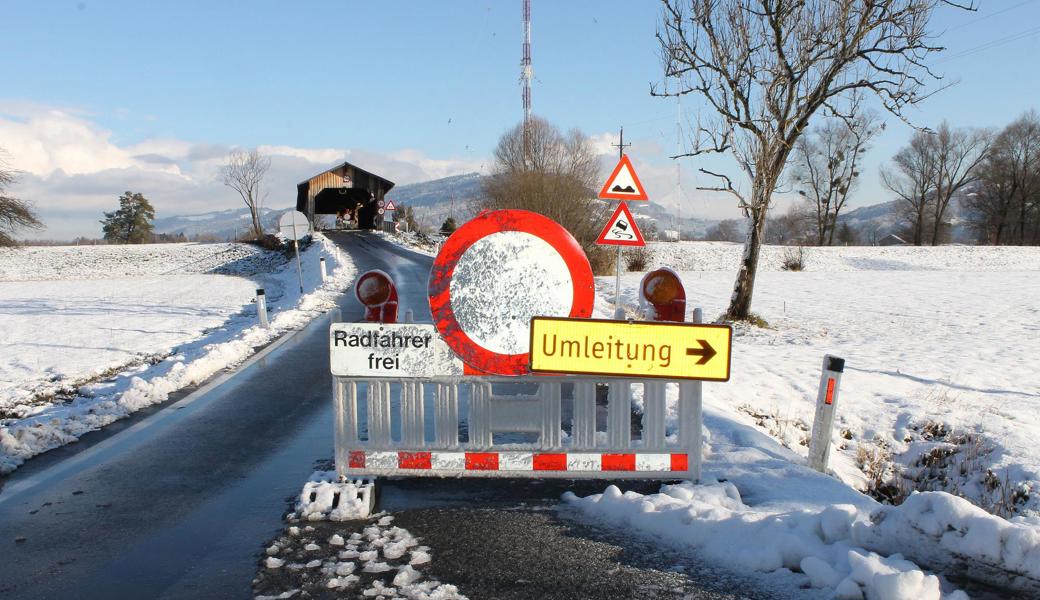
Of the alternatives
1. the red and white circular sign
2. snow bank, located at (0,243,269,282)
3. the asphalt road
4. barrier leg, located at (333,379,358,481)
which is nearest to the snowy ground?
the asphalt road

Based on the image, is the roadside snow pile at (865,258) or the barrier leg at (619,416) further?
the roadside snow pile at (865,258)

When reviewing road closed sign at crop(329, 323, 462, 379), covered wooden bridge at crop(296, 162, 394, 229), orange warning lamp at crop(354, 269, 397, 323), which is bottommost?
road closed sign at crop(329, 323, 462, 379)

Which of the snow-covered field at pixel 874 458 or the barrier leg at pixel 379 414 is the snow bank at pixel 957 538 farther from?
the barrier leg at pixel 379 414

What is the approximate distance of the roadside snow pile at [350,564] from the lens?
3.27 metres

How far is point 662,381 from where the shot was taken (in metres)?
4.39

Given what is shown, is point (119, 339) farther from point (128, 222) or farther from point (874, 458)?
point (128, 222)

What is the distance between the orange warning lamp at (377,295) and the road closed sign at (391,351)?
24 centimetres

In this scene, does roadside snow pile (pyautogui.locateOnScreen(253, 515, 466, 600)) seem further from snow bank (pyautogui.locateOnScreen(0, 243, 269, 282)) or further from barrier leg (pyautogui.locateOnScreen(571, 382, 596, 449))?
snow bank (pyautogui.locateOnScreen(0, 243, 269, 282))

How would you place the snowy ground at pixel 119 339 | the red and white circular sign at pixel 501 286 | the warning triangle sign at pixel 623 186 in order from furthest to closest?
the warning triangle sign at pixel 623 186 → the snowy ground at pixel 119 339 → the red and white circular sign at pixel 501 286

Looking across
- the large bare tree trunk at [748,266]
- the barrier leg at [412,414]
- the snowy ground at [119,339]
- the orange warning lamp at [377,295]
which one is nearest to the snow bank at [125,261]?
the snowy ground at [119,339]

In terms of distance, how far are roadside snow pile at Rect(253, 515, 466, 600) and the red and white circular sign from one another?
1.19 metres

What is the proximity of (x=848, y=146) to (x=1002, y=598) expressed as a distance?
249 ft

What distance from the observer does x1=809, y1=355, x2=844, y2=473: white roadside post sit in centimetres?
543

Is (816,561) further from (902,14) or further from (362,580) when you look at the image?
(902,14)
